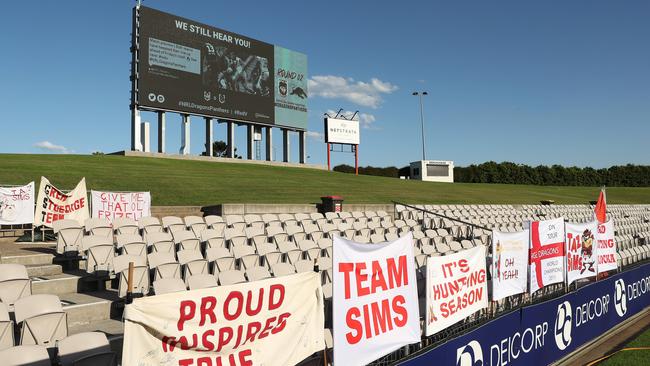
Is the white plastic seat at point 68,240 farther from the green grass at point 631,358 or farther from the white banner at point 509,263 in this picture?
the green grass at point 631,358

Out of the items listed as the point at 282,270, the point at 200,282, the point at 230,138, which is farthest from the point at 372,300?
the point at 230,138

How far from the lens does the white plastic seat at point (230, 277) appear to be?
749cm

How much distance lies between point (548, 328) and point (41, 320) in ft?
27.6

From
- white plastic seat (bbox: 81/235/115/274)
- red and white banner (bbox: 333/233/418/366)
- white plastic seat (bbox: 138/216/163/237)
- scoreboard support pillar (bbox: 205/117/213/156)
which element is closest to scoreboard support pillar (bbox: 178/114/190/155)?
scoreboard support pillar (bbox: 205/117/213/156)

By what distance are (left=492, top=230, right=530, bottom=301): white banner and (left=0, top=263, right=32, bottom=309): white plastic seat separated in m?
7.77

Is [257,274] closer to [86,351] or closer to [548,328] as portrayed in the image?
[86,351]

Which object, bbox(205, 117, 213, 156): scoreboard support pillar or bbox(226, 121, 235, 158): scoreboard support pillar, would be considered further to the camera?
bbox(226, 121, 235, 158): scoreboard support pillar

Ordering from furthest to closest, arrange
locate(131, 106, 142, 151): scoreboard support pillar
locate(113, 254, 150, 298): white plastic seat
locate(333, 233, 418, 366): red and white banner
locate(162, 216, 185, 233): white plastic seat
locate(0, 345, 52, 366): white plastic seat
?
locate(131, 106, 142, 151): scoreboard support pillar, locate(162, 216, 185, 233): white plastic seat, locate(113, 254, 150, 298): white plastic seat, locate(333, 233, 418, 366): red and white banner, locate(0, 345, 52, 366): white plastic seat

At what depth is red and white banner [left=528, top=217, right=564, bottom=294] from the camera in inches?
359

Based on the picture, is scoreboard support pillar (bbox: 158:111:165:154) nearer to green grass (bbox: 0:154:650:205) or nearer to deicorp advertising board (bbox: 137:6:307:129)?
deicorp advertising board (bbox: 137:6:307:129)

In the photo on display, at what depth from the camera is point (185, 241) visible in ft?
35.2

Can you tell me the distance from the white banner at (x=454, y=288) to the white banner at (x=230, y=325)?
2128mm

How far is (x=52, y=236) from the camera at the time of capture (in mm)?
13828

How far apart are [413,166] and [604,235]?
5177 centimetres
